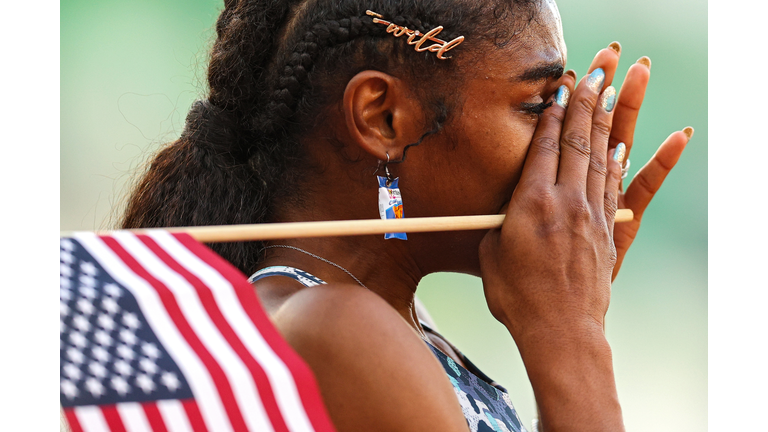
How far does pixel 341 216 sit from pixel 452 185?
0.20 metres

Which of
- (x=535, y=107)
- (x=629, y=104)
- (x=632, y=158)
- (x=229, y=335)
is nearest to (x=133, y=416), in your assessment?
(x=229, y=335)

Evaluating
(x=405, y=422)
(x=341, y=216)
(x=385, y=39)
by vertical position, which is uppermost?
(x=385, y=39)

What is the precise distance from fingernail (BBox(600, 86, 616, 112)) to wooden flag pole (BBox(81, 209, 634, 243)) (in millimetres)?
365

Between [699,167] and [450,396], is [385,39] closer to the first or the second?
[450,396]

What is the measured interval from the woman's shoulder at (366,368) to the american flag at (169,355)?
0.09 m

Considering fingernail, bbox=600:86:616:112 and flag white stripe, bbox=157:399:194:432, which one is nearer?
flag white stripe, bbox=157:399:194:432

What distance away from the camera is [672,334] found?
4164 millimetres

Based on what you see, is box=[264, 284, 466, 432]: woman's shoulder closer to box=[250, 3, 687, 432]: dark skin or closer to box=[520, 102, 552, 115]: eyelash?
box=[250, 3, 687, 432]: dark skin

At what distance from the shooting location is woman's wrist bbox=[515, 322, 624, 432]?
97 centimetres

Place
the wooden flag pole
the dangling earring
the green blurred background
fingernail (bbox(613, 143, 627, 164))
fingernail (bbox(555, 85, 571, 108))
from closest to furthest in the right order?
the wooden flag pole, the dangling earring, fingernail (bbox(555, 85, 571, 108)), fingernail (bbox(613, 143, 627, 164)), the green blurred background

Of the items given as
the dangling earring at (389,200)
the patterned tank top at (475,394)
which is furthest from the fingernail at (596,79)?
the patterned tank top at (475,394)

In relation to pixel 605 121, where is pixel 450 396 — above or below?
below

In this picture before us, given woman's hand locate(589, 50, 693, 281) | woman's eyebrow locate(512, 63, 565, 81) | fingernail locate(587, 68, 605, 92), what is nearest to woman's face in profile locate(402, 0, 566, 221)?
woman's eyebrow locate(512, 63, 565, 81)
